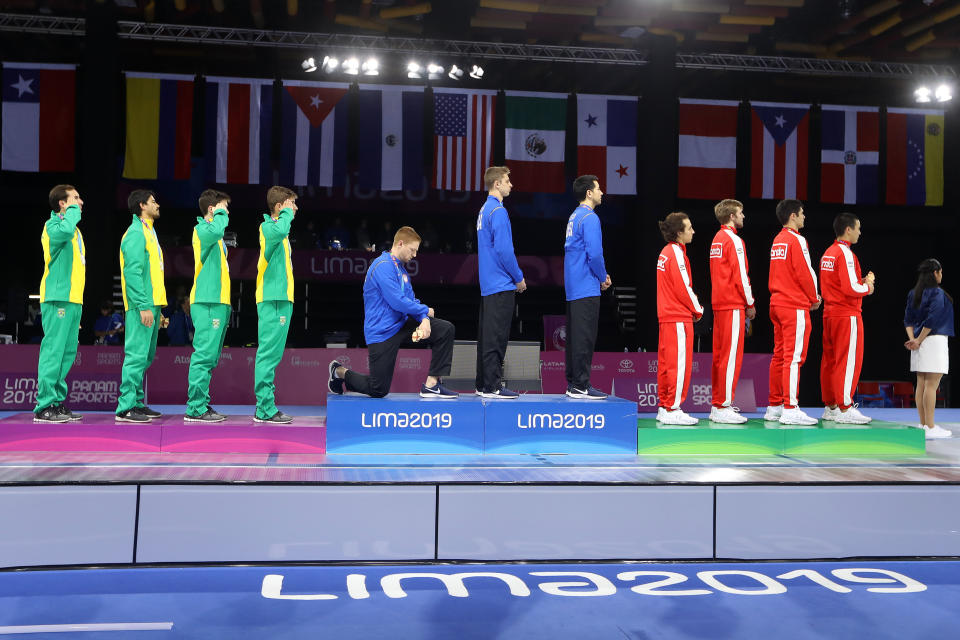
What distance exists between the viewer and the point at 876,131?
1249 centimetres

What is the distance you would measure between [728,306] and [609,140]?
638cm

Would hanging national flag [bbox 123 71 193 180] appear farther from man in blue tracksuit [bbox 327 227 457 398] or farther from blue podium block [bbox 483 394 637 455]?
blue podium block [bbox 483 394 637 455]

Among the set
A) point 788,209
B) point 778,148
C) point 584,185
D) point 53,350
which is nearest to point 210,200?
point 53,350

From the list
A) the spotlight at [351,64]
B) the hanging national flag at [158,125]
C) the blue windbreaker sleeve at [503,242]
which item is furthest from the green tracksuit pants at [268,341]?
the spotlight at [351,64]

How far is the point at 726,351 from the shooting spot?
20.9 ft

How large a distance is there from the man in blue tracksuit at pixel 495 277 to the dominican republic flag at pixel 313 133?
6278mm

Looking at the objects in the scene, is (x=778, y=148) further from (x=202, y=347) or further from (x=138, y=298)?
(x=138, y=298)

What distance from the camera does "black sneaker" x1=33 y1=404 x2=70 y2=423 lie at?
5.85 meters

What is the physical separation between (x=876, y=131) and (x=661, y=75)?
11.7 feet

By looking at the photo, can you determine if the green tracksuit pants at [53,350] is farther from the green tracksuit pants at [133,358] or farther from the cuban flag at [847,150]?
the cuban flag at [847,150]

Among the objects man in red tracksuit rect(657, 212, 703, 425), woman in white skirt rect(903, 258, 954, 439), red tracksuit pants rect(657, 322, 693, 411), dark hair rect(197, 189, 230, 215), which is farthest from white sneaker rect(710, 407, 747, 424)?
dark hair rect(197, 189, 230, 215)

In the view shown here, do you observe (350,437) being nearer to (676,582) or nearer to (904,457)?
(676,582)

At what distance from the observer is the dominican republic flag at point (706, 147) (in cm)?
1229

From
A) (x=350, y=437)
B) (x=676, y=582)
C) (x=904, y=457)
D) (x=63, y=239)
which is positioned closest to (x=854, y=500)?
(x=676, y=582)
